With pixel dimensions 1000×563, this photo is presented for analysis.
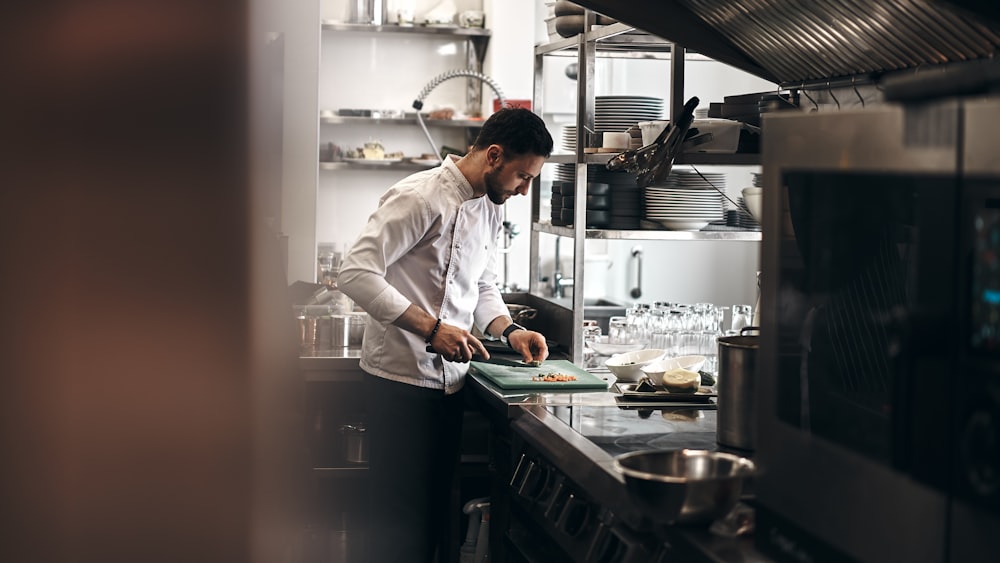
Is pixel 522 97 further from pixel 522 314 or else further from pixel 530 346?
pixel 530 346

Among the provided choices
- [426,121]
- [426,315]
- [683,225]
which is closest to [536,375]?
[426,315]

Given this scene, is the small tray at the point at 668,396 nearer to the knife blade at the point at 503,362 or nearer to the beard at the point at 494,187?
the knife blade at the point at 503,362

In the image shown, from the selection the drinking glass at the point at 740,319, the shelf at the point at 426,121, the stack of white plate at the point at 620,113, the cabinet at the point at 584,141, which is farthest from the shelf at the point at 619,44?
the shelf at the point at 426,121

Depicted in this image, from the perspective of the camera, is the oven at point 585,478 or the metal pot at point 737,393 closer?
the oven at point 585,478

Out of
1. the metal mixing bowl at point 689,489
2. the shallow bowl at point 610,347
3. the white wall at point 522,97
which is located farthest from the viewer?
the white wall at point 522,97

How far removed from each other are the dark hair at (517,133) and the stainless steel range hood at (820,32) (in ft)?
2.23

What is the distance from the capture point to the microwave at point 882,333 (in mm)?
808

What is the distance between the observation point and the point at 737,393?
1.91 metres

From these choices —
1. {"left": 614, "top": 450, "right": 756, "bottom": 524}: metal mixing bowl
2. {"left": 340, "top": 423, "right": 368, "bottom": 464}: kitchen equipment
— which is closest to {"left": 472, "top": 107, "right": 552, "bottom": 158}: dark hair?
{"left": 340, "top": 423, "right": 368, "bottom": 464}: kitchen equipment

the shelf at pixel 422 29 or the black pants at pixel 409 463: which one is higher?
the shelf at pixel 422 29

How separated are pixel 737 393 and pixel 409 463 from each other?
125 centimetres

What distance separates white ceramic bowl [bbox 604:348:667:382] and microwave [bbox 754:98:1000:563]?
153cm

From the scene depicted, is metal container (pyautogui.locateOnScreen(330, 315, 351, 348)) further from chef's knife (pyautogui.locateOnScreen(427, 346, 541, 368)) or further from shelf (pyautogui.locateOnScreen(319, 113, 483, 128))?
shelf (pyautogui.locateOnScreen(319, 113, 483, 128))

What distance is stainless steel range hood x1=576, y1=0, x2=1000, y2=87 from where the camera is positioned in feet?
4.61
